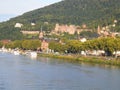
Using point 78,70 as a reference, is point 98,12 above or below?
above

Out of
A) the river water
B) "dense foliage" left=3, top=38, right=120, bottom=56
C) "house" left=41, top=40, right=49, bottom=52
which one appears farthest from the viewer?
"house" left=41, top=40, right=49, bottom=52

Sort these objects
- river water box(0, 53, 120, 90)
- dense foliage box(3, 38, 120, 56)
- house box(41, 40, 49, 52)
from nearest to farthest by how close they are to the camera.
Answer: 1. river water box(0, 53, 120, 90)
2. dense foliage box(3, 38, 120, 56)
3. house box(41, 40, 49, 52)

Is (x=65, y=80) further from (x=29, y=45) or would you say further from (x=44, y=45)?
(x=29, y=45)

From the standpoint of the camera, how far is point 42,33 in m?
167

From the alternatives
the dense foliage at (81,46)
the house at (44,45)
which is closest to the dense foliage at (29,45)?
the dense foliage at (81,46)

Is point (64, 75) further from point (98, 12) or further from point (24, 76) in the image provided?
point (98, 12)

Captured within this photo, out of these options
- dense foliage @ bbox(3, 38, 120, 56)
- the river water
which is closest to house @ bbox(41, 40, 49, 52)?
dense foliage @ bbox(3, 38, 120, 56)

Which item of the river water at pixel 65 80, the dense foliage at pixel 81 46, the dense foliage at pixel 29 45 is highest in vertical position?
the dense foliage at pixel 29 45

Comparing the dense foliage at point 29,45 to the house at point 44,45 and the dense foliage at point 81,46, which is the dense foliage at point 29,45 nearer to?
the dense foliage at point 81,46

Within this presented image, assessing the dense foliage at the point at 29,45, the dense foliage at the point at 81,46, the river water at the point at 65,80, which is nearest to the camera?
the river water at the point at 65,80

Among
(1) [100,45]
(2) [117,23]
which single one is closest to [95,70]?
(1) [100,45]

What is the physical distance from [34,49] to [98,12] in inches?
2905

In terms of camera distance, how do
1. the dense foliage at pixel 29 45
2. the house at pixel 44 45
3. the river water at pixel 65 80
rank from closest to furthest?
the river water at pixel 65 80 → the house at pixel 44 45 → the dense foliage at pixel 29 45

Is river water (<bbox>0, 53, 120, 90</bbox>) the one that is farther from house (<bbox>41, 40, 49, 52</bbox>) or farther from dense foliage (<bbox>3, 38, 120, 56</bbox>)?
house (<bbox>41, 40, 49, 52</bbox>)
